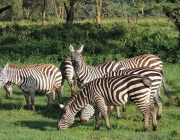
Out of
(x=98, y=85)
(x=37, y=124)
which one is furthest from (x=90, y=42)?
(x=98, y=85)

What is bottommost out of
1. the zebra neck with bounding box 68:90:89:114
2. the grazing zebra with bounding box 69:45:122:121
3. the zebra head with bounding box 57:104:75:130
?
the zebra head with bounding box 57:104:75:130

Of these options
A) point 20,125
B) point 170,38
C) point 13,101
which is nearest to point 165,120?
point 20,125

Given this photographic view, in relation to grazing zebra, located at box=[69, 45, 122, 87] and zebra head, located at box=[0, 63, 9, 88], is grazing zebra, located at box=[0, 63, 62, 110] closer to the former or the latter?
zebra head, located at box=[0, 63, 9, 88]

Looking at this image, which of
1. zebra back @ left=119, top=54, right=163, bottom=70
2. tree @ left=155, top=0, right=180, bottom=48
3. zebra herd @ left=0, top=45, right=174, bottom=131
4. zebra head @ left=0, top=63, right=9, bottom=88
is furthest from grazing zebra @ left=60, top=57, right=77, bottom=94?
tree @ left=155, top=0, right=180, bottom=48

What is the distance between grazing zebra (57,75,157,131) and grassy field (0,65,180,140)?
0.32 m

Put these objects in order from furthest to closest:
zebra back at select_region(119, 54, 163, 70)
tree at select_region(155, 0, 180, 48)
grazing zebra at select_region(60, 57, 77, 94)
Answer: tree at select_region(155, 0, 180, 48)
grazing zebra at select_region(60, 57, 77, 94)
zebra back at select_region(119, 54, 163, 70)

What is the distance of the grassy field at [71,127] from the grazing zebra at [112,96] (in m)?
0.32

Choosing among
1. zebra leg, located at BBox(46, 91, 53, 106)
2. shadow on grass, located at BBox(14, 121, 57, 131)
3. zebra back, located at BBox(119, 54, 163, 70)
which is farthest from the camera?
zebra back, located at BBox(119, 54, 163, 70)

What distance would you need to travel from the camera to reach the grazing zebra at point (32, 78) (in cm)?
1231

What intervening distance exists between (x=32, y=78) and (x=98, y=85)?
3.37 m

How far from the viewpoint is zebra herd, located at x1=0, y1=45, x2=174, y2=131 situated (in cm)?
947

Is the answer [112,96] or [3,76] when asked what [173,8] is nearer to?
[3,76]

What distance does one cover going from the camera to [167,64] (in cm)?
1981

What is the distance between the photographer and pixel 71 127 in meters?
10.2
